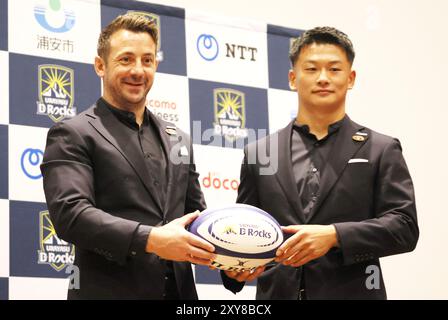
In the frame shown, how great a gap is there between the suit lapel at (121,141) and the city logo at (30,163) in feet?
3.32

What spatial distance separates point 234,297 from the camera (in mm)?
4496

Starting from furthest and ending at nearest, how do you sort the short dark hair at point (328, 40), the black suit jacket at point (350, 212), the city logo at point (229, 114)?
the city logo at point (229, 114), the short dark hair at point (328, 40), the black suit jacket at point (350, 212)

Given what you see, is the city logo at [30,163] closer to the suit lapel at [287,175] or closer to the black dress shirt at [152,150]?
the black dress shirt at [152,150]

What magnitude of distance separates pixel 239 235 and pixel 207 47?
206 centimetres

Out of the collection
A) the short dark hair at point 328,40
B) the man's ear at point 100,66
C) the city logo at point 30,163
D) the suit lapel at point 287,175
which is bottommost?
the suit lapel at point 287,175

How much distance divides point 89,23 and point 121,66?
1.25m

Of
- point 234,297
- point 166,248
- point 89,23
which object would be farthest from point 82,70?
point 166,248

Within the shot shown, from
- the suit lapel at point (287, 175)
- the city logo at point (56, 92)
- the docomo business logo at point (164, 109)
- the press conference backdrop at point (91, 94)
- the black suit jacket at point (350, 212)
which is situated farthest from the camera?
the docomo business logo at point (164, 109)

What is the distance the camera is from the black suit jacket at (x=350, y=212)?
2979 mm

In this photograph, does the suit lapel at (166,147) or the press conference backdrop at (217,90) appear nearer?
the suit lapel at (166,147)

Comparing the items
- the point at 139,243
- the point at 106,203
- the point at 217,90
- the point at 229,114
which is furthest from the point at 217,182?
the point at 139,243

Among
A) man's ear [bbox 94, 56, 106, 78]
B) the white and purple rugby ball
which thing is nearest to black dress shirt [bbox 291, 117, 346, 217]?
the white and purple rugby ball

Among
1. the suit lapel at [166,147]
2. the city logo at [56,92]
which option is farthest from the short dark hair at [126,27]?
the city logo at [56,92]
